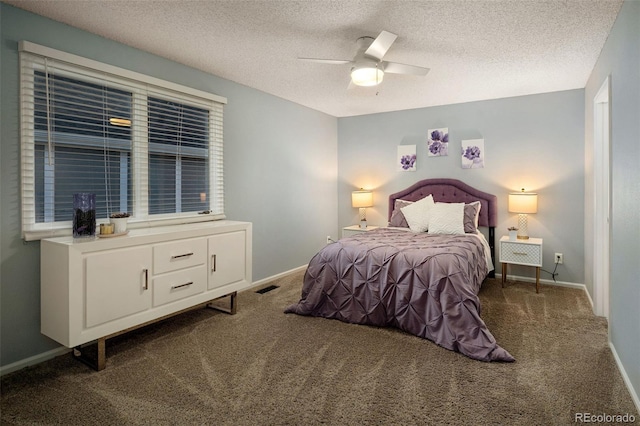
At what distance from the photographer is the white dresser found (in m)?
2.26

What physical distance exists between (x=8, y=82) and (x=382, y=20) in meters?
2.61

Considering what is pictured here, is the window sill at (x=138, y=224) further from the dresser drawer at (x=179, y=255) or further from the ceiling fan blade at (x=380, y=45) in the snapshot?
the ceiling fan blade at (x=380, y=45)

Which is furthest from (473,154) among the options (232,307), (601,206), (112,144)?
(112,144)

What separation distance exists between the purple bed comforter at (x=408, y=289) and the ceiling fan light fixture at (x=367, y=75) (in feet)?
4.85

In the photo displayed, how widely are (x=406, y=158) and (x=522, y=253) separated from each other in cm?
207

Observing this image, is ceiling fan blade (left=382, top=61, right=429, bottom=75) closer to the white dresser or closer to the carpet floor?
the white dresser

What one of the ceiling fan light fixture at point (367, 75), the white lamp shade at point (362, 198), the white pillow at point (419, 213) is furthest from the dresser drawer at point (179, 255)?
the white lamp shade at point (362, 198)

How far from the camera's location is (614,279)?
246cm

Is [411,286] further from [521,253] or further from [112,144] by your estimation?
[112,144]

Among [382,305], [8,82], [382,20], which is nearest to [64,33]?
[8,82]

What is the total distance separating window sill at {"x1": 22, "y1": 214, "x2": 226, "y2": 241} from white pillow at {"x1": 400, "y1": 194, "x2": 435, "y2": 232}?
2.40 meters

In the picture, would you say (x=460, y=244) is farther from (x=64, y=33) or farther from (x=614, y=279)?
(x=64, y=33)

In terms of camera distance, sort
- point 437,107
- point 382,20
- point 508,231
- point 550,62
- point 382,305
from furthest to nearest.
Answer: point 437,107, point 508,231, point 550,62, point 382,305, point 382,20

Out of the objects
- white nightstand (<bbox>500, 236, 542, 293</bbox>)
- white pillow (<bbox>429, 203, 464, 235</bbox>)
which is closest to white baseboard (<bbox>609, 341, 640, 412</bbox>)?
white nightstand (<bbox>500, 236, 542, 293</bbox>)
